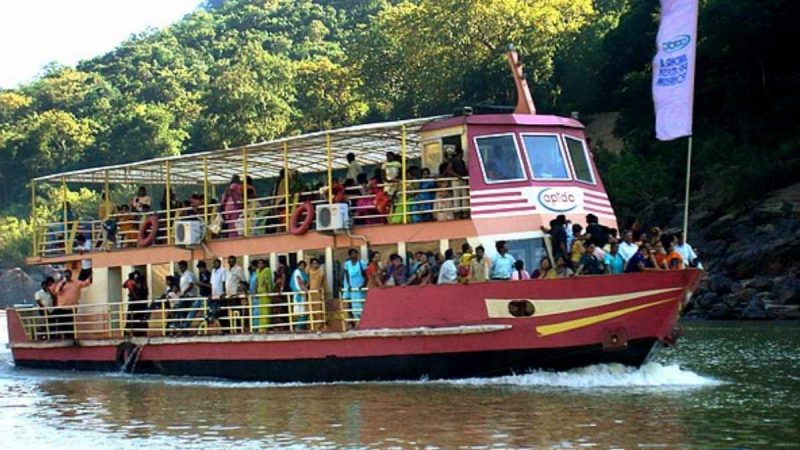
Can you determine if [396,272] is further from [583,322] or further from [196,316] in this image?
[196,316]

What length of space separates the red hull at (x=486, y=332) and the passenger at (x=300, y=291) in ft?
1.45

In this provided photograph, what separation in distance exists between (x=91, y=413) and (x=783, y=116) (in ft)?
112

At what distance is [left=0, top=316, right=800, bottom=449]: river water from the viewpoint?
15359 mm

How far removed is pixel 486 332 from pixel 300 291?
3.48m

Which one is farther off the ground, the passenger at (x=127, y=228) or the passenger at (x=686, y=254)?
the passenger at (x=127, y=228)

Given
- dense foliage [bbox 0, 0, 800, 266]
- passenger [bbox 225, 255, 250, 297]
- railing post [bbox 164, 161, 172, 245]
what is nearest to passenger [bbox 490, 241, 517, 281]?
passenger [bbox 225, 255, 250, 297]

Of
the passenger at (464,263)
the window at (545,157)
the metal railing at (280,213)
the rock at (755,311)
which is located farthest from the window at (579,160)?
the rock at (755,311)

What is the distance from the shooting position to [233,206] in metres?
23.8

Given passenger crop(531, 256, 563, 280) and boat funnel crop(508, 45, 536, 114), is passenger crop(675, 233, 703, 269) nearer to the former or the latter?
passenger crop(531, 256, 563, 280)

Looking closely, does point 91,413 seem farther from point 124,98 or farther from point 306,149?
point 124,98

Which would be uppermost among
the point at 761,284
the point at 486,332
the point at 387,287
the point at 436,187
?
the point at 436,187

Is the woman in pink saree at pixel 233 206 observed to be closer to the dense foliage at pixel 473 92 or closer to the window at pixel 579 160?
the window at pixel 579 160

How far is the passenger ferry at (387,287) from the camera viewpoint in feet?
61.9

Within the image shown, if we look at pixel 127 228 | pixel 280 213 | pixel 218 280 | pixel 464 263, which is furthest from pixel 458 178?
pixel 127 228
